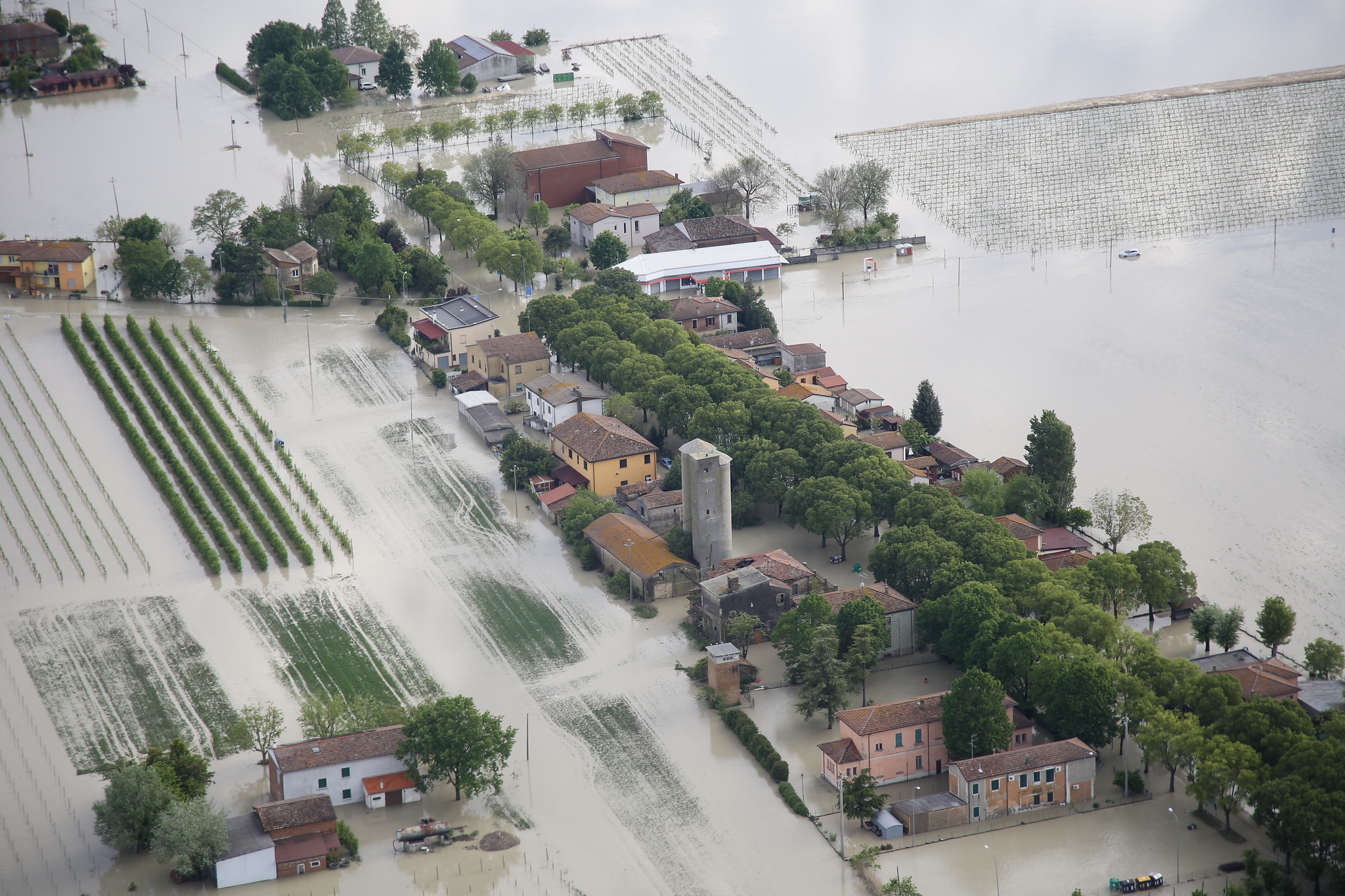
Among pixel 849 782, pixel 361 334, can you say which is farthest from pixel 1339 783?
pixel 361 334

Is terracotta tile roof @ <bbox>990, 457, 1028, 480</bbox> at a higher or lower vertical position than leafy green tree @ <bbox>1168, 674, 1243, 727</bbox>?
higher

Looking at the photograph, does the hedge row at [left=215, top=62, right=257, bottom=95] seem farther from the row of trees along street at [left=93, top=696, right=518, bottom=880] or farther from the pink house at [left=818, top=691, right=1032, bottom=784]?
the pink house at [left=818, top=691, right=1032, bottom=784]

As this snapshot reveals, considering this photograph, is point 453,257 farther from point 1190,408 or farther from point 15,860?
point 15,860

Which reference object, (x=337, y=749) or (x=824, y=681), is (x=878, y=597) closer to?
(x=824, y=681)

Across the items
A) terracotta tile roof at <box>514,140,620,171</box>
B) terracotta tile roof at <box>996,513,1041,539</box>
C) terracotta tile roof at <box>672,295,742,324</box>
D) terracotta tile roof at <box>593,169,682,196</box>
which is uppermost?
terracotta tile roof at <box>514,140,620,171</box>

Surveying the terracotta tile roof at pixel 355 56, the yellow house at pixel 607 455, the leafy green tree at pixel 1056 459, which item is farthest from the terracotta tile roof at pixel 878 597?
the terracotta tile roof at pixel 355 56

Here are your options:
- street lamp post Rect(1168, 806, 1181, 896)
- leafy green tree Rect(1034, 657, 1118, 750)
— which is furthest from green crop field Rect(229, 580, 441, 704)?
street lamp post Rect(1168, 806, 1181, 896)
